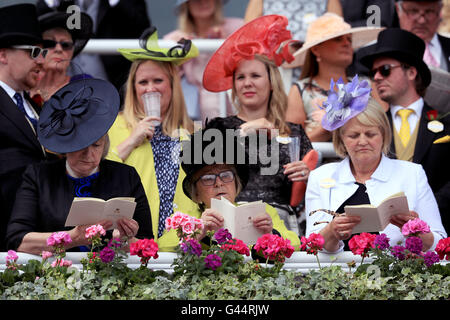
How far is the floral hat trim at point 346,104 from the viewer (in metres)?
5.57

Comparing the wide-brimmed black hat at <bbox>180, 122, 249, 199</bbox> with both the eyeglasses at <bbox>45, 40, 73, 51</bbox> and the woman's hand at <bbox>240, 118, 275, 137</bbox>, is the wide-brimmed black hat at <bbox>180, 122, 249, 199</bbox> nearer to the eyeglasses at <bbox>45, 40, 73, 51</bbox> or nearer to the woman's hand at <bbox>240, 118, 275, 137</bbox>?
the woman's hand at <bbox>240, 118, 275, 137</bbox>

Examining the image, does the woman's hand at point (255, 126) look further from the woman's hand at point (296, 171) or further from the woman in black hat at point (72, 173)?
the woman in black hat at point (72, 173)

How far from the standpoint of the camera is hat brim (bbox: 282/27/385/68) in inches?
266

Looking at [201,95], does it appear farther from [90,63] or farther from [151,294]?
[151,294]

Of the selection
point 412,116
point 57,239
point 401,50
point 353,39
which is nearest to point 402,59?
point 401,50

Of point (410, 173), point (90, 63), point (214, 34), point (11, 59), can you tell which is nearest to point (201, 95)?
point (214, 34)

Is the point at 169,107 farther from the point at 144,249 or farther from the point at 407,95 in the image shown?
the point at 144,249

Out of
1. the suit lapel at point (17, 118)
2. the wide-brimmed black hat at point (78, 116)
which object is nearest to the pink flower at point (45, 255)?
the wide-brimmed black hat at point (78, 116)

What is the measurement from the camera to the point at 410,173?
5562mm

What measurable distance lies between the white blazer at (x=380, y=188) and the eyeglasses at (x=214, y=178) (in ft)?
1.76

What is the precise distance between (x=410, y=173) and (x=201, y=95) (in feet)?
7.32

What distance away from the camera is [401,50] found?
6.37 meters

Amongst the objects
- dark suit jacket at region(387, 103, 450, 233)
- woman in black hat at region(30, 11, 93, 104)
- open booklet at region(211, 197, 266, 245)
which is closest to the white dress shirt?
dark suit jacket at region(387, 103, 450, 233)

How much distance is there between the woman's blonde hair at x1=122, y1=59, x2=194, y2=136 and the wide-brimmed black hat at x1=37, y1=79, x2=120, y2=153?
740 millimetres
